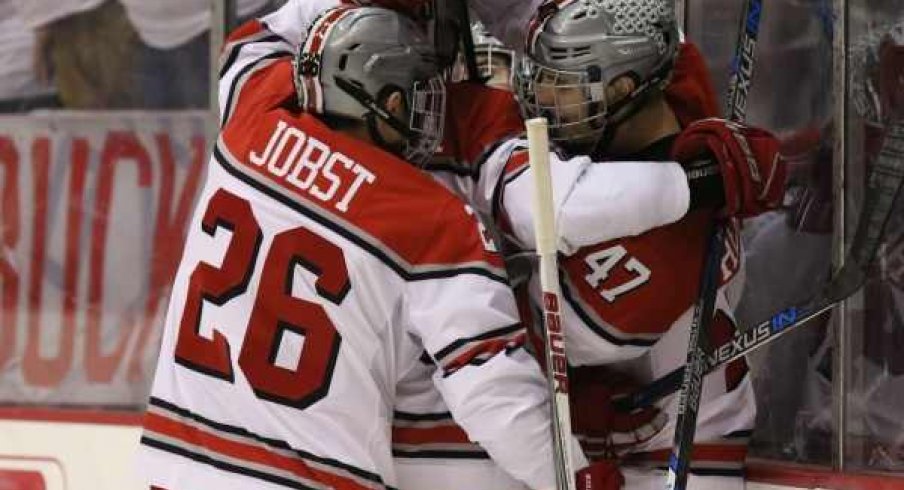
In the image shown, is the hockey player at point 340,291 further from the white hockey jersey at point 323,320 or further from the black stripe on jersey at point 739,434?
the black stripe on jersey at point 739,434

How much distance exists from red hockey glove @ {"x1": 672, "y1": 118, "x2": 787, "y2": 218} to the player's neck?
0.21 feet

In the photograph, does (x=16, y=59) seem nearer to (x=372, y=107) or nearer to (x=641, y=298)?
(x=372, y=107)

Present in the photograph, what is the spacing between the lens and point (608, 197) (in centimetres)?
246

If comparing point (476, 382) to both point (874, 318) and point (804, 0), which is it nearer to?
point (874, 318)

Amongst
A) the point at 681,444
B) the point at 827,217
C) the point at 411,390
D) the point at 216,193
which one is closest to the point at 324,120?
the point at 216,193

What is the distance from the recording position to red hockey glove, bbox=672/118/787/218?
2.49m

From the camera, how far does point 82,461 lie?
381 centimetres

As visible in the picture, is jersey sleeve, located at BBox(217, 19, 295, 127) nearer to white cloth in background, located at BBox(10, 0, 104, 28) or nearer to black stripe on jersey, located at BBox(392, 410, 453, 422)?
black stripe on jersey, located at BBox(392, 410, 453, 422)

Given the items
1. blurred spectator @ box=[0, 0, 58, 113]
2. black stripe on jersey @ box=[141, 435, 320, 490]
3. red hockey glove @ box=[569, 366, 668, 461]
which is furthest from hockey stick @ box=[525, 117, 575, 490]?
blurred spectator @ box=[0, 0, 58, 113]

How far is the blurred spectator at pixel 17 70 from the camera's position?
402cm

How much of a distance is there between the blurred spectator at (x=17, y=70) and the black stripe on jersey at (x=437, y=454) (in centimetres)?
163

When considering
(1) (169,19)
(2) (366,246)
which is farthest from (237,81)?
(1) (169,19)

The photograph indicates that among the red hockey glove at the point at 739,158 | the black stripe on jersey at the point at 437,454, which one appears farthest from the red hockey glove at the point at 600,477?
the red hockey glove at the point at 739,158

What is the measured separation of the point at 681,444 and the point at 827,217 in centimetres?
57
